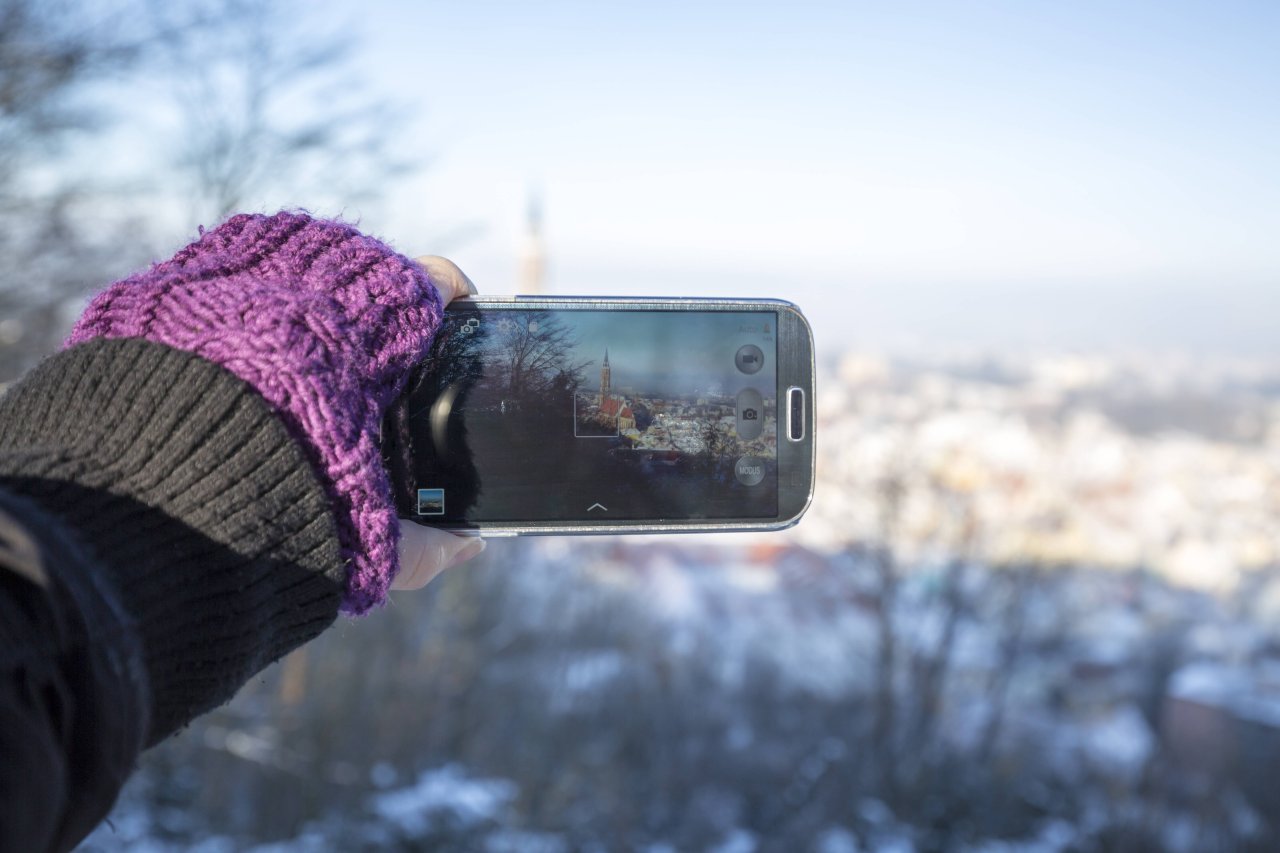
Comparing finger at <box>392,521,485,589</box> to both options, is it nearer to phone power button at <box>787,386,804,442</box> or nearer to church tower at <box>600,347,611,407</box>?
church tower at <box>600,347,611,407</box>

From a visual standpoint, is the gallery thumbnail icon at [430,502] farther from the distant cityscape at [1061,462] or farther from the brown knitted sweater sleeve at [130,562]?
the distant cityscape at [1061,462]

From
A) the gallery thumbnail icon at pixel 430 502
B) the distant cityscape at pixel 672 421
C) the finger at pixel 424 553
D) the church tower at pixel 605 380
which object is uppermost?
the church tower at pixel 605 380

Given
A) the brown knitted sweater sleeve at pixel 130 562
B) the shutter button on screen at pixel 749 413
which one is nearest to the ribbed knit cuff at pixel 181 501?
the brown knitted sweater sleeve at pixel 130 562

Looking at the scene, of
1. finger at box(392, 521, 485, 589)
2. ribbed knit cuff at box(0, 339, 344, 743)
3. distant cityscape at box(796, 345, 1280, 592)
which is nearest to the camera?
ribbed knit cuff at box(0, 339, 344, 743)

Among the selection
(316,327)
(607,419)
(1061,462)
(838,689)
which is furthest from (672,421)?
(1061,462)

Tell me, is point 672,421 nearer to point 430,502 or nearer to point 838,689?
point 430,502

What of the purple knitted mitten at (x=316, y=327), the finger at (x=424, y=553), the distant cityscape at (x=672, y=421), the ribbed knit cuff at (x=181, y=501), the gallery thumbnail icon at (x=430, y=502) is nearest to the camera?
the ribbed knit cuff at (x=181, y=501)

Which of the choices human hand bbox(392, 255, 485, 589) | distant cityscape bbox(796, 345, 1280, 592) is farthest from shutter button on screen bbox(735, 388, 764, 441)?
distant cityscape bbox(796, 345, 1280, 592)
